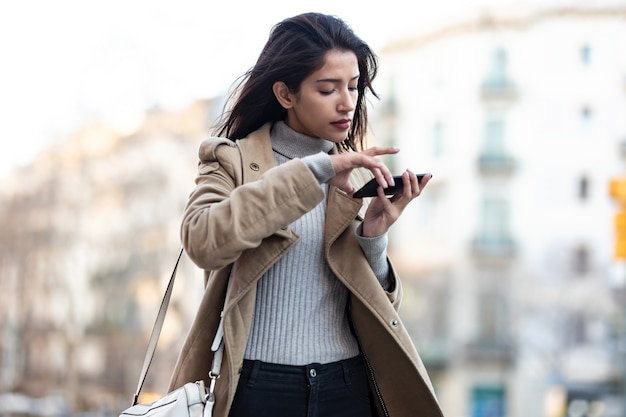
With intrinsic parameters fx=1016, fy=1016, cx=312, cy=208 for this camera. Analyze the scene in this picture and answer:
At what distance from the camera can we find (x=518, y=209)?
91.4ft

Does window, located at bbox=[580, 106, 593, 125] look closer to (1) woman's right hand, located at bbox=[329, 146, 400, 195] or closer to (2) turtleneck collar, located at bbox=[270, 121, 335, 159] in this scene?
(2) turtleneck collar, located at bbox=[270, 121, 335, 159]

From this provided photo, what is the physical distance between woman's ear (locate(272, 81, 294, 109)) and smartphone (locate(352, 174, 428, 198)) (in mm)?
288

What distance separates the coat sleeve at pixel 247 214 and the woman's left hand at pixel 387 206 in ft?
0.64

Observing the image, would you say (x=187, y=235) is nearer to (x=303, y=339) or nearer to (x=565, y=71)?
(x=303, y=339)

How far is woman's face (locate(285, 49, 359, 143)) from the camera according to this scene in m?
2.30

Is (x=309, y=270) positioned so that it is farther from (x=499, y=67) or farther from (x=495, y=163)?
(x=499, y=67)

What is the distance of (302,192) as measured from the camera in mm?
2064

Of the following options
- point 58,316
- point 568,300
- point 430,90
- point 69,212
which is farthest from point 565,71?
point 58,316

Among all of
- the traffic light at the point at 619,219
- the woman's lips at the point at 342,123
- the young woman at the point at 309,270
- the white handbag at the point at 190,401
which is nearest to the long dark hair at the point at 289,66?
the young woman at the point at 309,270

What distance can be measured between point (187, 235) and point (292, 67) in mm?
498

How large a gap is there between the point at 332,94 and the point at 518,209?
26.2 metres

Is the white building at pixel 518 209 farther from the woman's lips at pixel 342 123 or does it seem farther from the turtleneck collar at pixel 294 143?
the woman's lips at pixel 342 123

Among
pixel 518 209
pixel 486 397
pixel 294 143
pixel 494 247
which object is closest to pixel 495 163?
pixel 518 209

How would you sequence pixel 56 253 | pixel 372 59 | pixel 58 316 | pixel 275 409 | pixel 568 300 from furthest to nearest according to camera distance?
pixel 58 316 → pixel 56 253 → pixel 568 300 → pixel 372 59 → pixel 275 409
